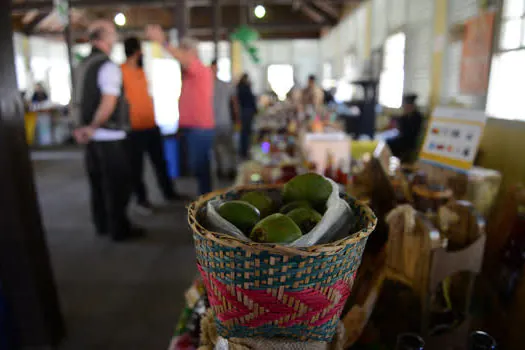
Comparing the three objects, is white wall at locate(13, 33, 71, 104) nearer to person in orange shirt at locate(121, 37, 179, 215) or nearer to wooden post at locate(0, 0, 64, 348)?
person in orange shirt at locate(121, 37, 179, 215)

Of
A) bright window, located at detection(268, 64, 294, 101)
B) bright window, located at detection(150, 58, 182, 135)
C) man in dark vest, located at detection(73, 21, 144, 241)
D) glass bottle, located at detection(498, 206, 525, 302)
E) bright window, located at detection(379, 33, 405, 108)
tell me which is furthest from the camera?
bright window, located at detection(268, 64, 294, 101)

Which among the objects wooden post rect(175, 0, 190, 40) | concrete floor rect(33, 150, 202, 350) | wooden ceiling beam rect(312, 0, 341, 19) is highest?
wooden ceiling beam rect(312, 0, 341, 19)

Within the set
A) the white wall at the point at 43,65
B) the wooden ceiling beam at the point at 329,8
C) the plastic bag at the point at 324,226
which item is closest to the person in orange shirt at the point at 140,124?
the plastic bag at the point at 324,226

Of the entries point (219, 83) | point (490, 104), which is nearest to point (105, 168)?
point (219, 83)

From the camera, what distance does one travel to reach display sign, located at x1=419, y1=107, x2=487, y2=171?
1.55 m

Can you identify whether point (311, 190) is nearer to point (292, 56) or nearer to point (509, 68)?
point (509, 68)

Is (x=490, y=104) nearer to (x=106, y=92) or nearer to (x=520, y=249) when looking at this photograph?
(x=520, y=249)

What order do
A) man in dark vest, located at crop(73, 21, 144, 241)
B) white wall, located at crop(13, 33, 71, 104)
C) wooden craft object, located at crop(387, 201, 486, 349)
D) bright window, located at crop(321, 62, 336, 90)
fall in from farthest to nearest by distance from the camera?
bright window, located at crop(321, 62, 336, 90)
white wall, located at crop(13, 33, 71, 104)
man in dark vest, located at crop(73, 21, 144, 241)
wooden craft object, located at crop(387, 201, 486, 349)

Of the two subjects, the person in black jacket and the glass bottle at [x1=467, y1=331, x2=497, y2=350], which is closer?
the glass bottle at [x1=467, y1=331, x2=497, y2=350]

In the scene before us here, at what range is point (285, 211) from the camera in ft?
2.50

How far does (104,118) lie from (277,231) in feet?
7.97

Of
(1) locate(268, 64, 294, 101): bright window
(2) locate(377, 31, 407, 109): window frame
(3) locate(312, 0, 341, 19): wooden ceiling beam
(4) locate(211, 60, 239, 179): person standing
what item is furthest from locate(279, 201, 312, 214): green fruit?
(1) locate(268, 64, 294, 101): bright window

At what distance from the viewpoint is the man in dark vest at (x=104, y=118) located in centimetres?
267

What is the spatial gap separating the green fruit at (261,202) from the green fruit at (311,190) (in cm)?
5
